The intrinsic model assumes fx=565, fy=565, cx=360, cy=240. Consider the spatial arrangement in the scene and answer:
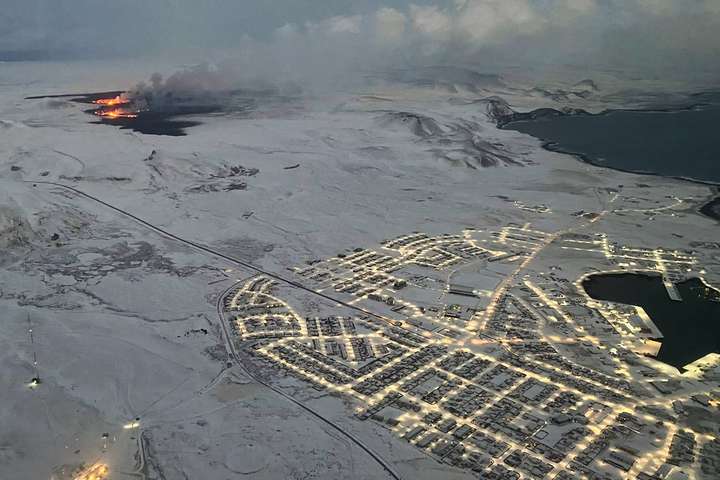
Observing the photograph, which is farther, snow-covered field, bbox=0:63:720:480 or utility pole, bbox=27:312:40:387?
utility pole, bbox=27:312:40:387

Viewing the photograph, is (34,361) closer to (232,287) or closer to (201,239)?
(232,287)

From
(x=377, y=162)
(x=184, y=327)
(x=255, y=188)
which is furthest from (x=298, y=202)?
(x=184, y=327)

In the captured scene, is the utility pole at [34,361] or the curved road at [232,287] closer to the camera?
the curved road at [232,287]

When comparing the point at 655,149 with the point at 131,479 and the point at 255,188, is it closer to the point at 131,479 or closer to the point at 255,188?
the point at 255,188

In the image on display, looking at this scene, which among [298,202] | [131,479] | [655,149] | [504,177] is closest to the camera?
[131,479]

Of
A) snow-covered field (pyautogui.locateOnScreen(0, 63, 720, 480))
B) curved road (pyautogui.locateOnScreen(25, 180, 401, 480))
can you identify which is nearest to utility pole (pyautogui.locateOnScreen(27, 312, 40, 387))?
snow-covered field (pyautogui.locateOnScreen(0, 63, 720, 480))

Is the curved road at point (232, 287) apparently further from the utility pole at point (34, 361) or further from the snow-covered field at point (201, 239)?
the utility pole at point (34, 361)

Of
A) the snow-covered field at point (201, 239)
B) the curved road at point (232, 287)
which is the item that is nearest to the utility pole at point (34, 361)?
the snow-covered field at point (201, 239)

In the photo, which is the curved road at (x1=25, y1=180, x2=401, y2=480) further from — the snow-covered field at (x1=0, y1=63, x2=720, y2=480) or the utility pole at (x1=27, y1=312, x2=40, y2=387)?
the utility pole at (x1=27, y1=312, x2=40, y2=387)
